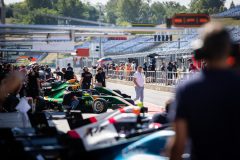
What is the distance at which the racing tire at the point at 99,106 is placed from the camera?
1809 cm

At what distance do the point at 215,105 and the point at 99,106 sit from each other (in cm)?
1446

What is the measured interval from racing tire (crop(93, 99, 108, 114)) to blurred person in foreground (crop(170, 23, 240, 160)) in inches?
563

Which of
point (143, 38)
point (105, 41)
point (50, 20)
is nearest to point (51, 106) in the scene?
point (143, 38)

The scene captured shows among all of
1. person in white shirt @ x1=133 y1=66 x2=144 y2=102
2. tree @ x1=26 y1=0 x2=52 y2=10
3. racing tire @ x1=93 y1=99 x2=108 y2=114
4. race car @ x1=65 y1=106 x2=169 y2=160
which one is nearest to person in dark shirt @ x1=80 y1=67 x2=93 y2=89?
person in white shirt @ x1=133 y1=66 x2=144 y2=102

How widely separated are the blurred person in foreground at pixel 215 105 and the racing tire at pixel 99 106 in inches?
563

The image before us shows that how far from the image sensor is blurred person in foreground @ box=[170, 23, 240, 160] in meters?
3.78

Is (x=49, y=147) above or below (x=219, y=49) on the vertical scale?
below

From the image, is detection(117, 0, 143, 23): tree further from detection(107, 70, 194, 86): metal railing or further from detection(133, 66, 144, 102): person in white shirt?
detection(133, 66, 144, 102): person in white shirt

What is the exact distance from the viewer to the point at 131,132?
7.31 m

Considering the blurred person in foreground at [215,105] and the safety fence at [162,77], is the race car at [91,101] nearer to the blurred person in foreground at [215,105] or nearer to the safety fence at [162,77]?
the safety fence at [162,77]

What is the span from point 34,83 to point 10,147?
36.3 feet

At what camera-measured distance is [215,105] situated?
12.4 ft

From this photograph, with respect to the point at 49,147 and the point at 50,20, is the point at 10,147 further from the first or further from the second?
the point at 50,20

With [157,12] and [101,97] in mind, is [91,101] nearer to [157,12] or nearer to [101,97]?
[101,97]
